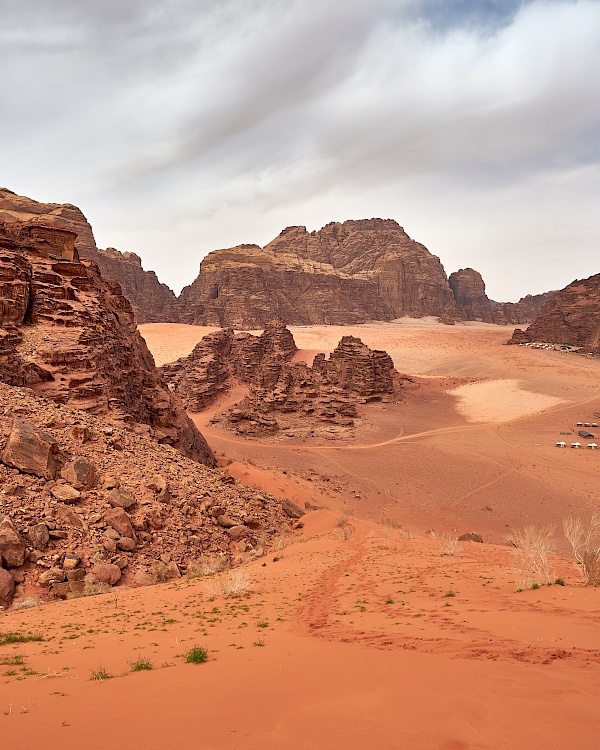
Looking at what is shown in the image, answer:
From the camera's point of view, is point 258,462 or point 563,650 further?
point 258,462

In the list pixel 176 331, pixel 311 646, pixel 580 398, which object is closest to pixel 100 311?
pixel 311 646

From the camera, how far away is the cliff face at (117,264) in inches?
3314

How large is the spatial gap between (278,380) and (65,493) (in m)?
33.2

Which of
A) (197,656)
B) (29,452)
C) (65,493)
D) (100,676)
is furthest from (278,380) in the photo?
(100,676)

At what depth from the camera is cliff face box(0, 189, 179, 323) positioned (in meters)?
84.2

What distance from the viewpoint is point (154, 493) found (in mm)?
12836

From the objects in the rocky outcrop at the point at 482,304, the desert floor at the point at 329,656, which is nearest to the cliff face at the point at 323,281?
the rocky outcrop at the point at 482,304

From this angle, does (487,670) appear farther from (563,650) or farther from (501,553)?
(501,553)

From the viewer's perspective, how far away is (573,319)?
7581 centimetres

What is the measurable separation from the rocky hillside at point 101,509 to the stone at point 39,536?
0.07 feet

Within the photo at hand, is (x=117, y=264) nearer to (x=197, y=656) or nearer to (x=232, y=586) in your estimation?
(x=232, y=586)

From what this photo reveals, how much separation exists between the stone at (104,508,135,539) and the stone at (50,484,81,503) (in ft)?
3.24

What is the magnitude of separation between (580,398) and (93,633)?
49.4m

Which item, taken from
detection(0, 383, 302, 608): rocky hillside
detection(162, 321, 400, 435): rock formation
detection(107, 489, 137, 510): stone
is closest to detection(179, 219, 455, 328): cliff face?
detection(162, 321, 400, 435): rock formation
